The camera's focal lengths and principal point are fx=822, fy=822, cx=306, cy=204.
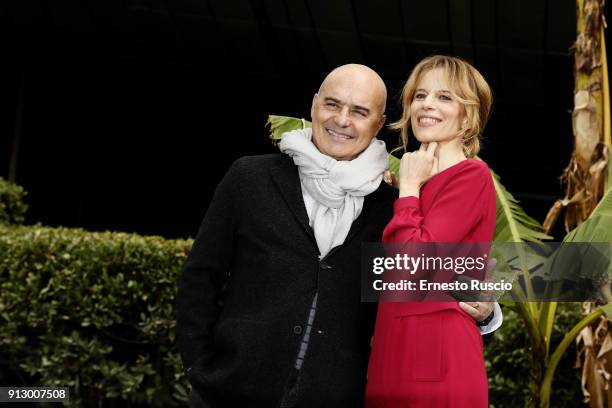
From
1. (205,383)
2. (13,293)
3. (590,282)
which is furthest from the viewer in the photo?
(13,293)

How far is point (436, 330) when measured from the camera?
259 cm

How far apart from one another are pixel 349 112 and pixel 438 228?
1.96 feet

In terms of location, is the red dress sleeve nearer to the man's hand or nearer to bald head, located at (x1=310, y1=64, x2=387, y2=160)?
the man's hand

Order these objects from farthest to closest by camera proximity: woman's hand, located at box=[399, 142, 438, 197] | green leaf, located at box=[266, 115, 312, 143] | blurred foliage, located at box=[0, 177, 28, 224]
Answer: blurred foliage, located at box=[0, 177, 28, 224] → green leaf, located at box=[266, 115, 312, 143] → woman's hand, located at box=[399, 142, 438, 197]

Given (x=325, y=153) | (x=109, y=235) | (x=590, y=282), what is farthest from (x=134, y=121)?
(x=325, y=153)

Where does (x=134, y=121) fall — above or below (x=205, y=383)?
above

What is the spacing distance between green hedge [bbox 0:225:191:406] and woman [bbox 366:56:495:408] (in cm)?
373

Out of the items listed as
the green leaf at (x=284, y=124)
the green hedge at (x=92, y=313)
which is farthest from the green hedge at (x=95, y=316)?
the green leaf at (x=284, y=124)

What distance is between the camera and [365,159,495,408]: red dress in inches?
100

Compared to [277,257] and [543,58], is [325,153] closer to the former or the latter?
[277,257]

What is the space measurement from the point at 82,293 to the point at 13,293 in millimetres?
503

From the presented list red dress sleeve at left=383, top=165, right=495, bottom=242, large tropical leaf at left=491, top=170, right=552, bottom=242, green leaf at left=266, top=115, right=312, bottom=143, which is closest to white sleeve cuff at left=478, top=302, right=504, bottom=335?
red dress sleeve at left=383, top=165, right=495, bottom=242

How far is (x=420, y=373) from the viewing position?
2562mm

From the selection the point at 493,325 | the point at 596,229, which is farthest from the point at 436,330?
the point at 596,229
